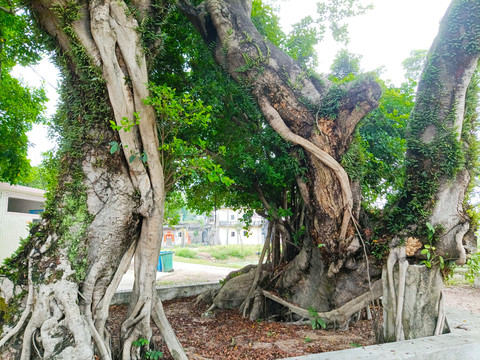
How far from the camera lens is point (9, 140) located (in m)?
5.84

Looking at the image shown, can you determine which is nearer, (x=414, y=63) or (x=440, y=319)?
(x=440, y=319)

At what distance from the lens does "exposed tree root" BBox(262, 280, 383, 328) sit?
411 cm

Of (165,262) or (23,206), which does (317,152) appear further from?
(23,206)

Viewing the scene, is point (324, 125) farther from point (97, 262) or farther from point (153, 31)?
point (97, 262)

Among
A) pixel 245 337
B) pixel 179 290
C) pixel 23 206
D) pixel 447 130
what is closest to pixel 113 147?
pixel 245 337

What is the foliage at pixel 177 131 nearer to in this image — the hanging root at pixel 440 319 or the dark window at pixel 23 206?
the hanging root at pixel 440 319

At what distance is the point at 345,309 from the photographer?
4.39 m

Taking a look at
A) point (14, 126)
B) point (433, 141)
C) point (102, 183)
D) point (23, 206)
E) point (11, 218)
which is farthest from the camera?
point (23, 206)

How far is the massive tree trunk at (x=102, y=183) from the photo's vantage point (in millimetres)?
3004

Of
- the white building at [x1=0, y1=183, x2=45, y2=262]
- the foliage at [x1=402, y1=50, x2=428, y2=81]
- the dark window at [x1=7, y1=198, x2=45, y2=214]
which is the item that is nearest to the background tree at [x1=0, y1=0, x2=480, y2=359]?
the foliage at [x1=402, y1=50, x2=428, y2=81]

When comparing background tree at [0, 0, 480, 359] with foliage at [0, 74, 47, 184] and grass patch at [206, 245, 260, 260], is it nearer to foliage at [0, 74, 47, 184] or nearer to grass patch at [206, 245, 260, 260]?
foliage at [0, 74, 47, 184]

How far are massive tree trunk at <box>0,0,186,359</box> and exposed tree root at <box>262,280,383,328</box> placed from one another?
2245 millimetres

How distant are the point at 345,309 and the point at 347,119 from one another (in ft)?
8.68

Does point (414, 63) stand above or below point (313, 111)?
above
